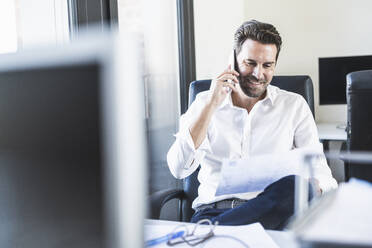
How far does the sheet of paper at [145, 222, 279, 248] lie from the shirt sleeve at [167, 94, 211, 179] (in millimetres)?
478

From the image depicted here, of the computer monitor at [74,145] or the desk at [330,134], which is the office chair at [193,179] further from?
the desk at [330,134]

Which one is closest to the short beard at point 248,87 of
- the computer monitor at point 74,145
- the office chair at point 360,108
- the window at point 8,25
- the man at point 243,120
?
the man at point 243,120

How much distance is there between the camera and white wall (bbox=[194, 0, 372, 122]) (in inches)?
118

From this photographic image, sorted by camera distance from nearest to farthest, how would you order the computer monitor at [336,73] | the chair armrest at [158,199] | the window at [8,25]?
the chair armrest at [158,199] → the window at [8,25] → the computer monitor at [336,73]

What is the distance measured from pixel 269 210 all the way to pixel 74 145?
73cm

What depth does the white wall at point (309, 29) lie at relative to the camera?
300 cm

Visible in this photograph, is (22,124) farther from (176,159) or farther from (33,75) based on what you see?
(176,159)

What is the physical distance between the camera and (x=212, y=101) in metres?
1.48

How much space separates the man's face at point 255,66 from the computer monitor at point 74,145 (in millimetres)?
1182

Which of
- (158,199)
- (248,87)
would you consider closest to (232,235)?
(158,199)

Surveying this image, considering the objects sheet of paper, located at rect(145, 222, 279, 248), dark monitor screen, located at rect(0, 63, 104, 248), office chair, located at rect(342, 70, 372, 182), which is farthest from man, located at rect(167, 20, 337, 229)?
dark monitor screen, located at rect(0, 63, 104, 248)

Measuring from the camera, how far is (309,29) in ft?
10.8

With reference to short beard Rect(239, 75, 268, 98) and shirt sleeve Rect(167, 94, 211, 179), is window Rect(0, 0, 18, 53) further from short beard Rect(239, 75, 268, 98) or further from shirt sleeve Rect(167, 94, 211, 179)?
short beard Rect(239, 75, 268, 98)

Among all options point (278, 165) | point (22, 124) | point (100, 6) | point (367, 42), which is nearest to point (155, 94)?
point (100, 6)
